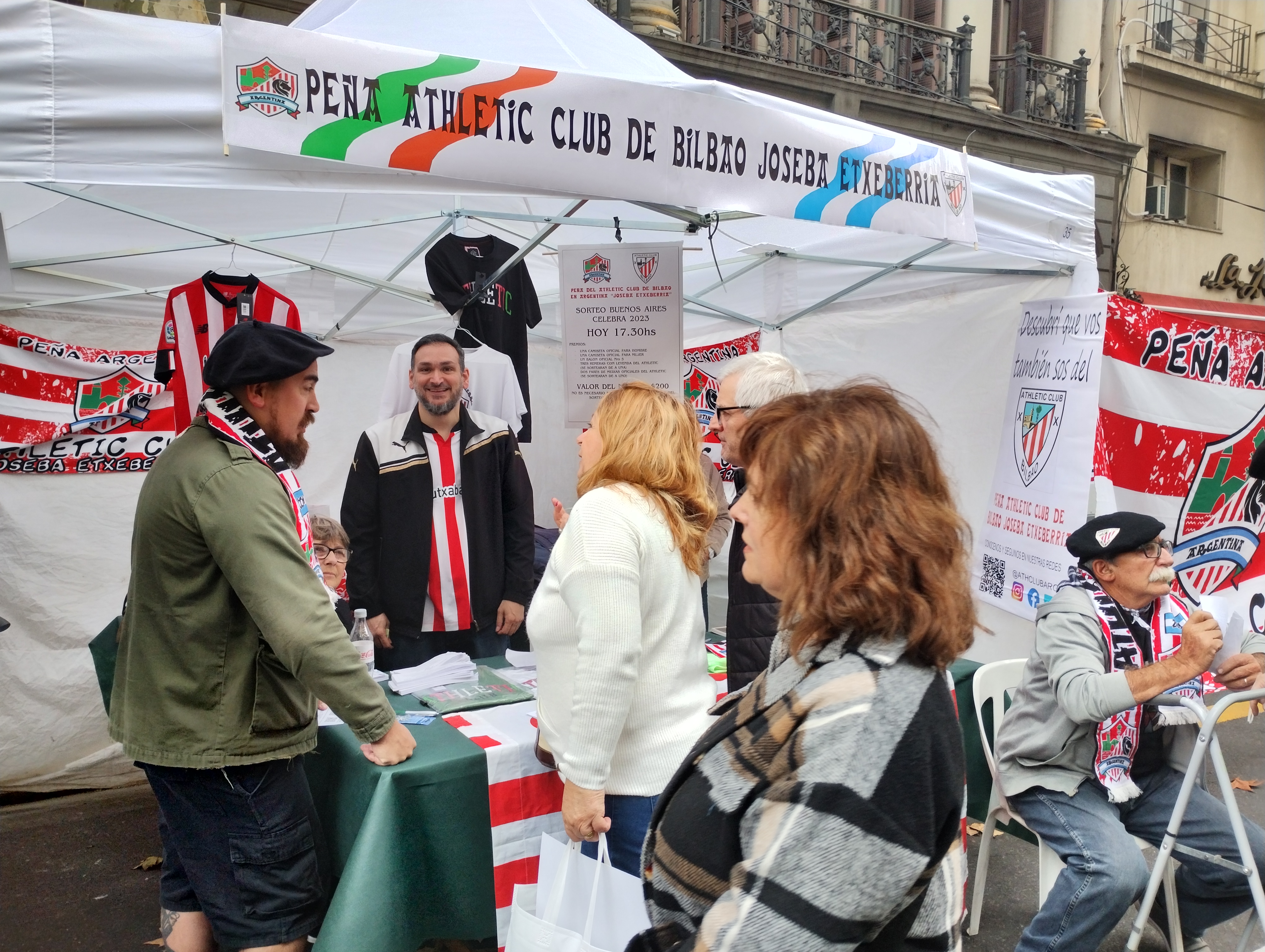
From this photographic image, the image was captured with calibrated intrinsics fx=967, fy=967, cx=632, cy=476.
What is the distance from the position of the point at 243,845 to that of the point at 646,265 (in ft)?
8.22

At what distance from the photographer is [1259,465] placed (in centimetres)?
274

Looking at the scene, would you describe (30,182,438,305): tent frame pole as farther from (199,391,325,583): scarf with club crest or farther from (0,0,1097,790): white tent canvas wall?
(199,391,325,583): scarf with club crest

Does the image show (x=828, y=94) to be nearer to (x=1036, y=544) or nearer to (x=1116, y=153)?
(x=1116, y=153)

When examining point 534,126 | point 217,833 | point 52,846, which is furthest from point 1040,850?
point 52,846

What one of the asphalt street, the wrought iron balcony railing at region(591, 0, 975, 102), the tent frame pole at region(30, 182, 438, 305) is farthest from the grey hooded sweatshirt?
the wrought iron balcony railing at region(591, 0, 975, 102)

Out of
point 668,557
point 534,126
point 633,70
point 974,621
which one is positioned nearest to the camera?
point 974,621

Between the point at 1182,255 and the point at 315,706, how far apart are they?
1560cm

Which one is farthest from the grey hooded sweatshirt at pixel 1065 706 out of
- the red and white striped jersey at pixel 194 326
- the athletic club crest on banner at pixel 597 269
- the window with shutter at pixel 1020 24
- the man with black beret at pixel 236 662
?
the window with shutter at pixel 1020 24

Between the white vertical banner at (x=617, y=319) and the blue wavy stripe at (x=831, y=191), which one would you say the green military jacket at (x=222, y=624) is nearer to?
the blue wavy stripe at (x=831, y=191)

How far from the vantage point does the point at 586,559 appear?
196 cm

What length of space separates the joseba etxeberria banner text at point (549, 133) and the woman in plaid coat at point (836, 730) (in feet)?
4.77

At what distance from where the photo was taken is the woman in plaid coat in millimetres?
928

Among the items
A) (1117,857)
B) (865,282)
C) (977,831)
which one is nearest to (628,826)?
(1117,857)

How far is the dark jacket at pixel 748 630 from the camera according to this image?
2404 millimetres
